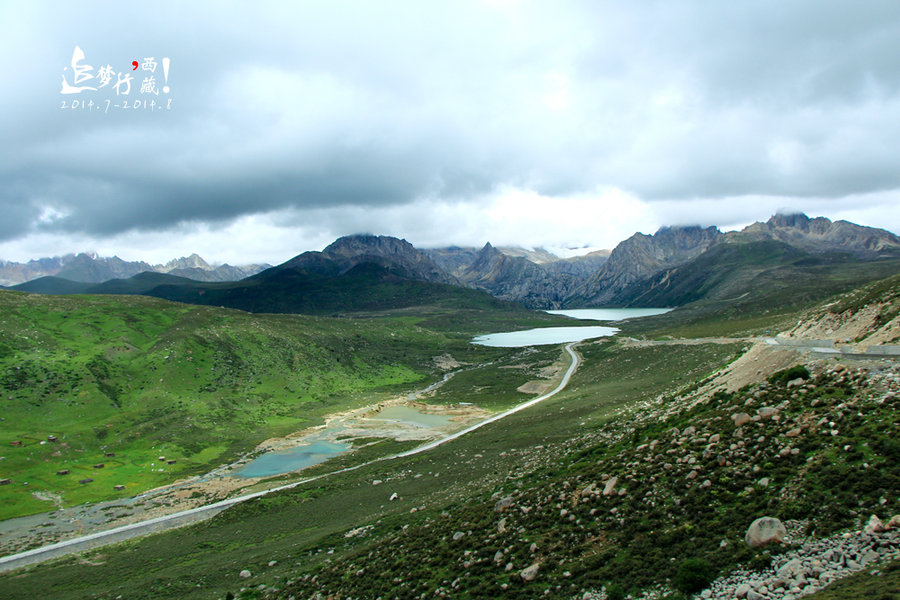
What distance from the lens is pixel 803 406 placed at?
23.3 m

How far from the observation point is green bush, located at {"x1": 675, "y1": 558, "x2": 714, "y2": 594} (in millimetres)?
15617

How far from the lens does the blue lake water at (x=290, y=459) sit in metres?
79.1

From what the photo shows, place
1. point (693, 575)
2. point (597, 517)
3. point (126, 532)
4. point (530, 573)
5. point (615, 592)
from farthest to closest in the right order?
point (126, 532) → point (597, 517) → point (530, 573) → point (615, 592) → point (693, 575)

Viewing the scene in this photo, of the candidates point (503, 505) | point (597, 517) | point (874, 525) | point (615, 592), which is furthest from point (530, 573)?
point (874, 525)

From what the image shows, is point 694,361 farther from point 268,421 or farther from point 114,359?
point 114,359

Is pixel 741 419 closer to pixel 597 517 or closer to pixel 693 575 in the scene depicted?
pixel 597 517

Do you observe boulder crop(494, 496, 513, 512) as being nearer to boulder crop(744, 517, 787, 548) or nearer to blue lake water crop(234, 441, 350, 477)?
boulder crop(744, 517, 787, 548)

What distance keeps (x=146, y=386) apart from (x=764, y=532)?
5525 inches

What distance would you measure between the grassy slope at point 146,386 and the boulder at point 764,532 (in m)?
86.4

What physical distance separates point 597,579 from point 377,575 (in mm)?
14077

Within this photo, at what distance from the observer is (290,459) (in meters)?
85.6

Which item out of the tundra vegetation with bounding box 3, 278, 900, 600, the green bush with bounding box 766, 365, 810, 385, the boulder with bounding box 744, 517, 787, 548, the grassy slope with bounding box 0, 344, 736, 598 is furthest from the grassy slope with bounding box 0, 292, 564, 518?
the green bush with bounding box 766, 365, 810, 385

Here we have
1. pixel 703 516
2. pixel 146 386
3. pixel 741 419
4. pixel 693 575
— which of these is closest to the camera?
pixel 693 575

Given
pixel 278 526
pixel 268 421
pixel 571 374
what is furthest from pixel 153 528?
pixel 571 374
